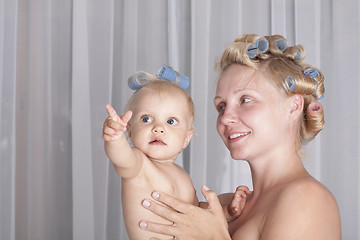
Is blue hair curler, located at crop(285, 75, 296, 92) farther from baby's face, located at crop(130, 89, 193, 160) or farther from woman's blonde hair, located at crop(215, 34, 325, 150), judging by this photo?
baby's face, located at crop(130, 89, 193, 160)

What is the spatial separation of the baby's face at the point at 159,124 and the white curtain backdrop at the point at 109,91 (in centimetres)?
107

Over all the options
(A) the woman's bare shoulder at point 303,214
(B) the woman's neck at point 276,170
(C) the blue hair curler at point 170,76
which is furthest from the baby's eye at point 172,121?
(A) the woman's bare shoulder at point 303,214

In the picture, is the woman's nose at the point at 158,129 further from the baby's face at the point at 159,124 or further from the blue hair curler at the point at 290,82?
the blue hair curler at the point at 290,82

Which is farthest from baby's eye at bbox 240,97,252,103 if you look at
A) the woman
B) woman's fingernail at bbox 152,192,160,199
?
woman's fingernail at bbox 152,192,160,199

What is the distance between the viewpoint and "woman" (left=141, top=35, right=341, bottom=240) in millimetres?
1356

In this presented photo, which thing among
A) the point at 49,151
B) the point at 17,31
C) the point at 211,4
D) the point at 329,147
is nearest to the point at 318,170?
the point at 329,147

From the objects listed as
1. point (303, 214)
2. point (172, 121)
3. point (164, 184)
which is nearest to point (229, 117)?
point (172, 121)

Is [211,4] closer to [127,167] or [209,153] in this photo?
[209,153]

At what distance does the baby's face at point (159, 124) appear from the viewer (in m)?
1.47

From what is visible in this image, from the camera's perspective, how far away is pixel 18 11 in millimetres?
2619

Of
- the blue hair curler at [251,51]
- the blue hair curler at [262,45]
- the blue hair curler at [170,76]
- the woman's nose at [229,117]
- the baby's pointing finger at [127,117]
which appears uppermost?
the blue hair curler at [262,45]

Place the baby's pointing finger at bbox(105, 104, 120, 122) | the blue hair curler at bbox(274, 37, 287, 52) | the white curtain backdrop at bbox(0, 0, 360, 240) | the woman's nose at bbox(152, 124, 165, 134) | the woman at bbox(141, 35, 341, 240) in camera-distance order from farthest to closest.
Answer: the white curtain backdrop at bbox(0, 0, 360, 240) → the blue hair curler at bbox(274, 37, 287, 52) → the woman's nose at bbox(152, 124, 165, 134) → the woman at bbox(141, 35, 341, 240) → the baby's pointing finger at bbox(105, 104, 120, 122)

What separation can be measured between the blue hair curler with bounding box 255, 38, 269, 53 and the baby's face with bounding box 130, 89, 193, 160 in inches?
11.9

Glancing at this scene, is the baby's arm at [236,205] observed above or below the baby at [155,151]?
below
